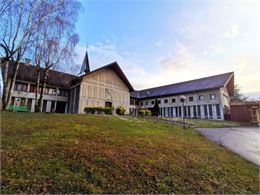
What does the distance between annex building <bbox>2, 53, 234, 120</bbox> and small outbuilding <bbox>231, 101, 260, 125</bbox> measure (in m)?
1.72

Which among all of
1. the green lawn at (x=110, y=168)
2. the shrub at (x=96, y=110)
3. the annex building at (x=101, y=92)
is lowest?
the green lawn at (x=110, y=168)

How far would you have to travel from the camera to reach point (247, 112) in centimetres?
2167

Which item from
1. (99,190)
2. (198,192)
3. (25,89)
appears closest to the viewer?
(99,190)

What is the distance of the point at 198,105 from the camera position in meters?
26.6

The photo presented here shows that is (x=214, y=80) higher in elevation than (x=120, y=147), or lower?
higher

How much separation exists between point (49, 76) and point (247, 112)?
102 feet

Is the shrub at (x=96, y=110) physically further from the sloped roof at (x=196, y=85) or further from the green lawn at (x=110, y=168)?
the sloped roof at (x=196, y=85)

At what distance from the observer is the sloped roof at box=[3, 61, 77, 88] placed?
1889 centimetres

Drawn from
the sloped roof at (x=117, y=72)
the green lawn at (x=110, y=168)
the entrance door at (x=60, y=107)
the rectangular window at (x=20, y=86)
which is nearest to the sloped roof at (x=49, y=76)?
the rectangular window at (x=20, y=86)

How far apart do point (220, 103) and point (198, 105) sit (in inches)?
151

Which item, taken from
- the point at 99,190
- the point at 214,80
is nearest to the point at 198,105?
the point at 214,80

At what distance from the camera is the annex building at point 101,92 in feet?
63.2

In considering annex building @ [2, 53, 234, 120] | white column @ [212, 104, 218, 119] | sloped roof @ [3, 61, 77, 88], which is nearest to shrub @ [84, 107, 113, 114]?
annex building @ [2, 53, 234, 120]

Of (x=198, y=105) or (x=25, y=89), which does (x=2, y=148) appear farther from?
(x=198, y=105)
